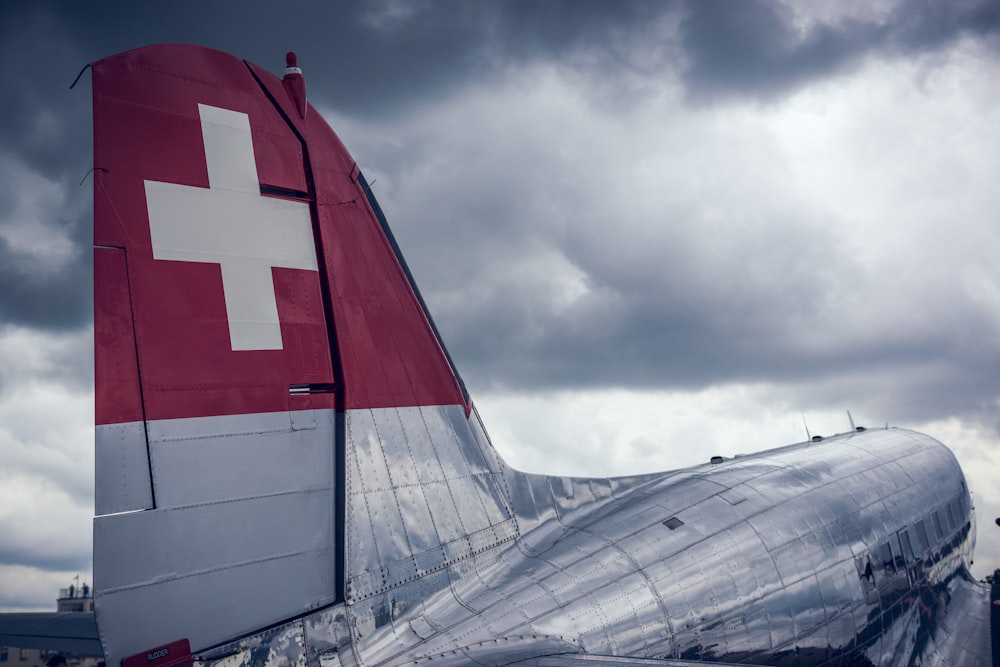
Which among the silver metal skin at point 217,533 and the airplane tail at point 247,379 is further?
the airplane tail at point 247,379

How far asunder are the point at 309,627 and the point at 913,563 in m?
9.94

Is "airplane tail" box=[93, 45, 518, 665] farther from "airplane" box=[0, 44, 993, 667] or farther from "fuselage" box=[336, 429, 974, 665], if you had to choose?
"fuselage" box=[336, 429, 974, 665]

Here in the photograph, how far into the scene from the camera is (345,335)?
6324mm

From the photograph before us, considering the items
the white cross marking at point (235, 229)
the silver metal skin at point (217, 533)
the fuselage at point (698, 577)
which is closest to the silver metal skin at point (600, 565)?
the fuselage at point (698, 577)

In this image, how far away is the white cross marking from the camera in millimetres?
5430

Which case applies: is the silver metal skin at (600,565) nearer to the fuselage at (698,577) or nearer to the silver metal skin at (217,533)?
the fuselage at (698,577)

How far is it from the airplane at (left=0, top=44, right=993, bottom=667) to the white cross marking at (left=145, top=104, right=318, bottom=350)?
0.02 metres

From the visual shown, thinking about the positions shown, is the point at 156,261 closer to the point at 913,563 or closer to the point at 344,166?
the point at 344,166

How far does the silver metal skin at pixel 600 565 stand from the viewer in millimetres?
5824

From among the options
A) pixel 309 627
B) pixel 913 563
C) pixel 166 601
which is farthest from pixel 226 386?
pixel 913 563

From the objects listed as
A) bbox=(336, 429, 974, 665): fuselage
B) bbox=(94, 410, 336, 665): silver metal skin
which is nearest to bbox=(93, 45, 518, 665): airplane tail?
bbox=(94, 410, 336, 665): silver metal skin

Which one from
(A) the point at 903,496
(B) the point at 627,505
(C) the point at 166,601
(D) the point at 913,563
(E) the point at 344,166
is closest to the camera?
(C) the point at 166,601

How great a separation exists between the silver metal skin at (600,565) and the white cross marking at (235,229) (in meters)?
1.25

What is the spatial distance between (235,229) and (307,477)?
208 cm
